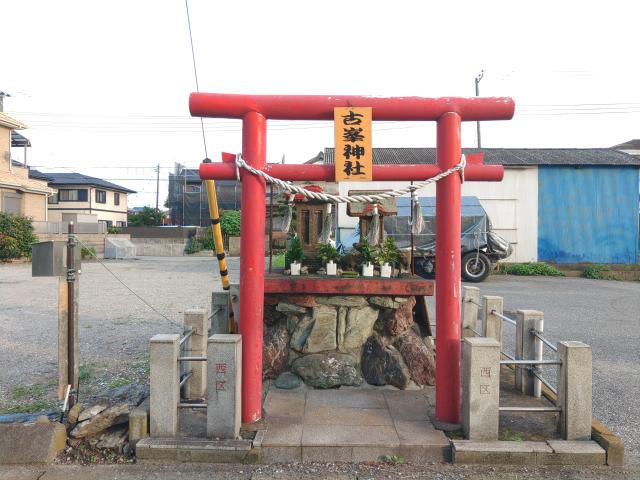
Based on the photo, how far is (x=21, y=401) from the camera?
552 centimetres

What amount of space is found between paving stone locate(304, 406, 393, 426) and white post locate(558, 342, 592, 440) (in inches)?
61.5

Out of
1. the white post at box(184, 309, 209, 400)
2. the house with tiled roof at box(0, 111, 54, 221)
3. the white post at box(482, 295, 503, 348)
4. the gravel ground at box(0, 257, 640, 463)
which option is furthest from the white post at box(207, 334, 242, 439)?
the house with tiled roof at box(0, 111, 54, 221)

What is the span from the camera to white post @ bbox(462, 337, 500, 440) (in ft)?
13.8

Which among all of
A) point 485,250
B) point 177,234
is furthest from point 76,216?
point 485,250

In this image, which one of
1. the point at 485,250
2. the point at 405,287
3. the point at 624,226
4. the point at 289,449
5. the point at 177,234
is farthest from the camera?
the point at 177,234

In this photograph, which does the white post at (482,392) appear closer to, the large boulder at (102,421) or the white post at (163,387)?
the white post at (163,387)

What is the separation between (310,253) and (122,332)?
4763 millimetres

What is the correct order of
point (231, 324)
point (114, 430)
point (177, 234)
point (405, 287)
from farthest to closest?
point (177, 234) < point (231, 324) < point (405, 287) < point (114, 430)

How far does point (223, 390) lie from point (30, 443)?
169 centimetres

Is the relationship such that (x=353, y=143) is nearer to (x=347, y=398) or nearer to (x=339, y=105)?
(x=339, y=105)

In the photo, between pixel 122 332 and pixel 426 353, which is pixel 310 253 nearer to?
pixel 426 353

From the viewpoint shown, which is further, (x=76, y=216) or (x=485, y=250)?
(x=76, y=216)

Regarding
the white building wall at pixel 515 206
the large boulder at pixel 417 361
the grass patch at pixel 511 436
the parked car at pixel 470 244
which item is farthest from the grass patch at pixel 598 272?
the grass patch at pixel 511 436

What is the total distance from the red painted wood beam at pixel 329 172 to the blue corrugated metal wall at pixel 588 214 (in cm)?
1667
